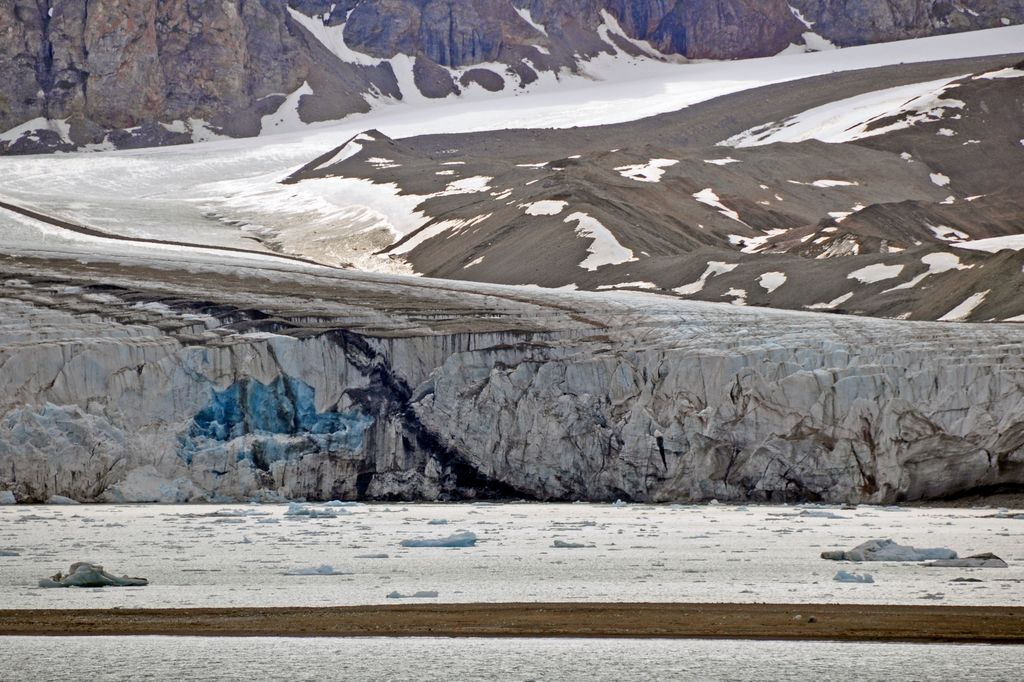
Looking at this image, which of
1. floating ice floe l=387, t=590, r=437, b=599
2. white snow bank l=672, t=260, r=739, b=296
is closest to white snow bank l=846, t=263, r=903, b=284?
white snow bank l=672, t=260, r=739, b=296

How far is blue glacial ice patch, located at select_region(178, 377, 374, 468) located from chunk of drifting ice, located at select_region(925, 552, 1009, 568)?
13.3 m

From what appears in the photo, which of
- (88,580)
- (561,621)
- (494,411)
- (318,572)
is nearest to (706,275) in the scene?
(494,411)

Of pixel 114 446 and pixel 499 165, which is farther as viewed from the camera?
pixel 499 165

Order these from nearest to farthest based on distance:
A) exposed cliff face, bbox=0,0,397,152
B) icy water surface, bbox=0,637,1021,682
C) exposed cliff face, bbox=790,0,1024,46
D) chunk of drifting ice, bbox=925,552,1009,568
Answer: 1. icy water surface, bbox=0,637,1021,682
2. chunk of drifting ice, bbox=925,552,1009,568
3. exposed cliff face, bbox=0,0,397,152
4. exposed cliff face, bbox=790,0,1024,46

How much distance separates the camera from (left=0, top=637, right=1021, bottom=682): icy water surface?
8.24 metres

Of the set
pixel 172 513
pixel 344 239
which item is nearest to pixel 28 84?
pixel 344 239

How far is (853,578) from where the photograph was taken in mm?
11992

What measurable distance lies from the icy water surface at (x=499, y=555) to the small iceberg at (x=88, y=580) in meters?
0.20

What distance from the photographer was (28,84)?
118062 mm

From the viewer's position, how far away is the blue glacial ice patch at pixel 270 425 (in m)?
24.2

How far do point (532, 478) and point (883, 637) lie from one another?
14875 millimetres

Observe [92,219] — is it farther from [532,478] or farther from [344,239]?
[532,478]

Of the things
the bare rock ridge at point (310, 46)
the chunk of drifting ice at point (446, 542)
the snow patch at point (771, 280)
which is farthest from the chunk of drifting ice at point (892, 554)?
the bare rock ridge at point (310, 46)

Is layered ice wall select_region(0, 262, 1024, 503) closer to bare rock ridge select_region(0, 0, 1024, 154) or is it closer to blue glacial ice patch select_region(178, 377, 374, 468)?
blue glacial ice patch select_region(178, 377, 374, 468)
